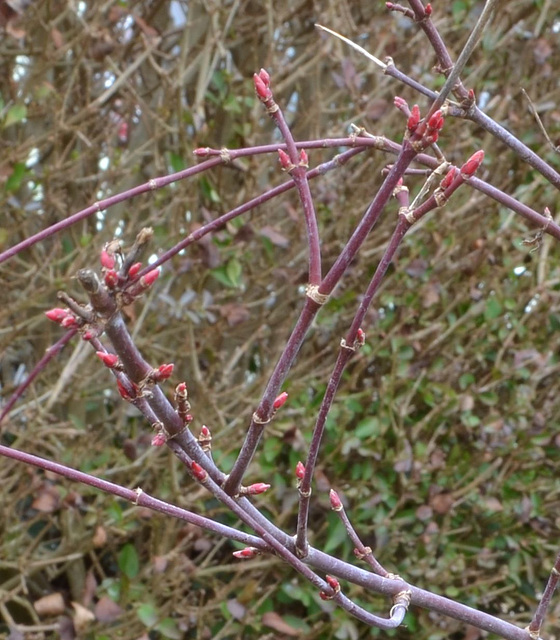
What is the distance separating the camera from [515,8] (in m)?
3.19

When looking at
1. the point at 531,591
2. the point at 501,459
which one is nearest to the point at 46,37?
the point at 501,459

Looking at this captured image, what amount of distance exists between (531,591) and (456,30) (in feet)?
6.92

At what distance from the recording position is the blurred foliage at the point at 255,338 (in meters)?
2.47

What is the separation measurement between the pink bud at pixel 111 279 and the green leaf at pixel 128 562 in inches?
79.3

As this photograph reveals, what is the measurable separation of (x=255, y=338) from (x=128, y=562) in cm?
80

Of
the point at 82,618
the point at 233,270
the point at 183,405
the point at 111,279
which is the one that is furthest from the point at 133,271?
the point at 233,270

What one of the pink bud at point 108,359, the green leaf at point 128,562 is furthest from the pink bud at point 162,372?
the green leaf at point 128,562

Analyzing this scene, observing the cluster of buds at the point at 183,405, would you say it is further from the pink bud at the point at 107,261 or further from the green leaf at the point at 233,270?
the green leaf at the point at 233,270

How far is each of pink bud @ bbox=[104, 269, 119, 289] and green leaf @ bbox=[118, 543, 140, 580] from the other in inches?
79.3

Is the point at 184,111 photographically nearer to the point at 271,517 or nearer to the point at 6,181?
the point at 6,181

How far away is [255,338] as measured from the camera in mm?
2676

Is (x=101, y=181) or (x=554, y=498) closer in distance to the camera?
(x=101, y=181)

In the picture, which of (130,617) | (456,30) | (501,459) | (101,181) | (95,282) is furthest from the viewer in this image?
(456,30)

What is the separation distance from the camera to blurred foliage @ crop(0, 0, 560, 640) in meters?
2.47
